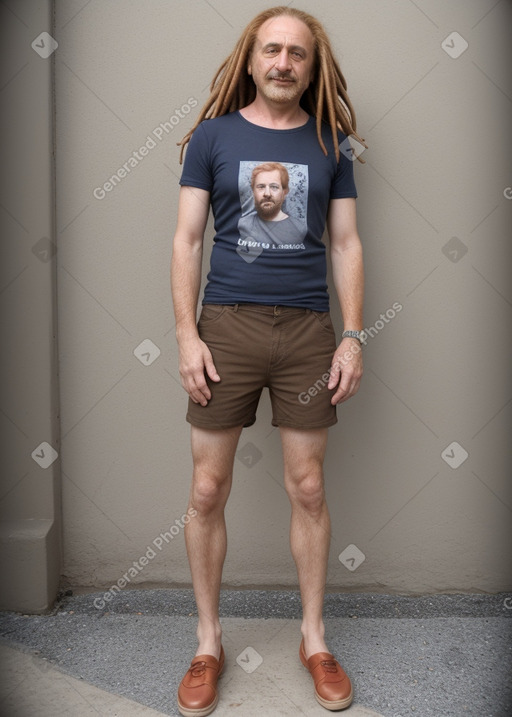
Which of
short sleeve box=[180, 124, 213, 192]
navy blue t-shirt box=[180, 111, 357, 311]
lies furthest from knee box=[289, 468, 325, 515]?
short sleeve box=[180, 124, 213, 192]

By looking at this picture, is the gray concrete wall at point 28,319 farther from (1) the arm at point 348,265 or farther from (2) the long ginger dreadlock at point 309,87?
(1) the arm at point 348,265

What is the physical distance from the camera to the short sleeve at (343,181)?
78.5 inches

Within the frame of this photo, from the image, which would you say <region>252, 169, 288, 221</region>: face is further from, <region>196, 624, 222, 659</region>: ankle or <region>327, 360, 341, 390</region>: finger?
<region>196, 624, 222, 659</region>: ankle

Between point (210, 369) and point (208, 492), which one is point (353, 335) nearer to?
point (210, 369)

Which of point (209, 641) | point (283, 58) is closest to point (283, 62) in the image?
point (283, 58)

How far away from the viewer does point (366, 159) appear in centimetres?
240

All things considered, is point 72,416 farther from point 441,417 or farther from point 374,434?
point 441,417

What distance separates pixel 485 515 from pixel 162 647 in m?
1.30

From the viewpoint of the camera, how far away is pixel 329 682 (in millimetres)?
1922

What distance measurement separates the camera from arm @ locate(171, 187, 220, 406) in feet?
6.19

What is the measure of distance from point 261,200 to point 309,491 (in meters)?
0.88

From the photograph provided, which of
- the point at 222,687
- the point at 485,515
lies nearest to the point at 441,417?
the point at 485,515

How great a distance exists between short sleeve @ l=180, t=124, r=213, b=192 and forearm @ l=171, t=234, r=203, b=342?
0.54 feet

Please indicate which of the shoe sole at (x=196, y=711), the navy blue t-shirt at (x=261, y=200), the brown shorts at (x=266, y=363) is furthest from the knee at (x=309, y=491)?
the shoe sole at (x=196, y=711)
